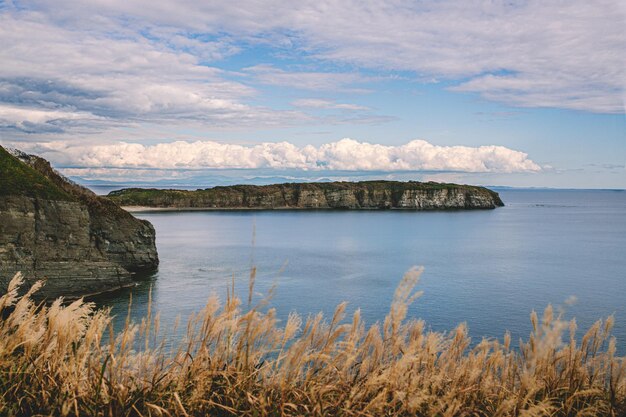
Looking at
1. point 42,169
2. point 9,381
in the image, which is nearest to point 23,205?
point 42,169

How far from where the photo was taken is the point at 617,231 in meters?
112

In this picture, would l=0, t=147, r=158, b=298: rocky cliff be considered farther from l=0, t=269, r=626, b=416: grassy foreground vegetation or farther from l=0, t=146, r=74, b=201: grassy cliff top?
l=0, t=269, r=626, b=416: grassy foreground vegetation

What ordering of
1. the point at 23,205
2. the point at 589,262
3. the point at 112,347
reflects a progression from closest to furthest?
the point at 112,347, the point at 23,205, the point at 589,262

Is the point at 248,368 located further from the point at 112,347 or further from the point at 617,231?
the point at 617,231

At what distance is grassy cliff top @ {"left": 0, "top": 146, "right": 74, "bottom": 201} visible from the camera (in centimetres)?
3600

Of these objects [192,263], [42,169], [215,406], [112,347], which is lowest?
[192,263]

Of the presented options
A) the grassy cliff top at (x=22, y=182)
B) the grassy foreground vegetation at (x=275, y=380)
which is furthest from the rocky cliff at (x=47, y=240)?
the grassy foreground vegetation at (x=275, y=380)

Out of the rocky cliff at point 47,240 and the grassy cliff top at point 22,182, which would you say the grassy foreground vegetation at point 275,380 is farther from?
the grassy cliff top at point 22,182

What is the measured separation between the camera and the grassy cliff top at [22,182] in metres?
36.0

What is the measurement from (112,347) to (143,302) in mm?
32793

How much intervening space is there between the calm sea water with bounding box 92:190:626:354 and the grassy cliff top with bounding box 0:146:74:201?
8.57 metres

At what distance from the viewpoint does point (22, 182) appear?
37.4 metres

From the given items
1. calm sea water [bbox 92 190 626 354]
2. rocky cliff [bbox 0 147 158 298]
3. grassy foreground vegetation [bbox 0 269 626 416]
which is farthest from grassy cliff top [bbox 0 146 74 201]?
grassy foreground vegetation [bbox 0 269 626 416]

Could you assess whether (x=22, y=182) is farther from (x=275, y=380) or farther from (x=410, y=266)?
(x=410, y=266)
